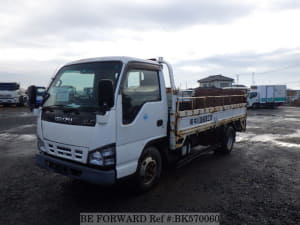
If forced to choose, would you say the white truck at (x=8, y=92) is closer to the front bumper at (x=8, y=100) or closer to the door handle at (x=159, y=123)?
the front bumper at (x=8, y=100)

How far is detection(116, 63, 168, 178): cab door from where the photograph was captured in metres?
3.18

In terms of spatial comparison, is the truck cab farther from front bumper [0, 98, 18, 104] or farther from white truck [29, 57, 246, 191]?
front bumper [0, 98, 18, 104]

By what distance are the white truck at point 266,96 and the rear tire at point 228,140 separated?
21.5m

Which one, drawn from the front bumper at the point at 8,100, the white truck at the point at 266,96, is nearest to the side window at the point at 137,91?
the front bumper at the point at 8,100

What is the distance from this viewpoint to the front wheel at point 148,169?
142 inches

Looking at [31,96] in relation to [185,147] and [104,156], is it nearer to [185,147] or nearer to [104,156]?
[104,156]

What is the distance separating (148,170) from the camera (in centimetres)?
383

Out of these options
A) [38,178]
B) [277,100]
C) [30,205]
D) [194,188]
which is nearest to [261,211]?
[194,188]

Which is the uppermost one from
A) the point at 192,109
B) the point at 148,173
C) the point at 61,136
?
the point at 192,109

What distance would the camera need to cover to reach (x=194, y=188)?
13.4ft

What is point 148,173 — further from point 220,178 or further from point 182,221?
point 220,178

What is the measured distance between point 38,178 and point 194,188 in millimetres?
3314

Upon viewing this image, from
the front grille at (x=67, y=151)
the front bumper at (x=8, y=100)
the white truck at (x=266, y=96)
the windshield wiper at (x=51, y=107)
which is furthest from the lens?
the white truck at (x=266, y=96)

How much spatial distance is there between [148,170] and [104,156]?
3.62 feet
